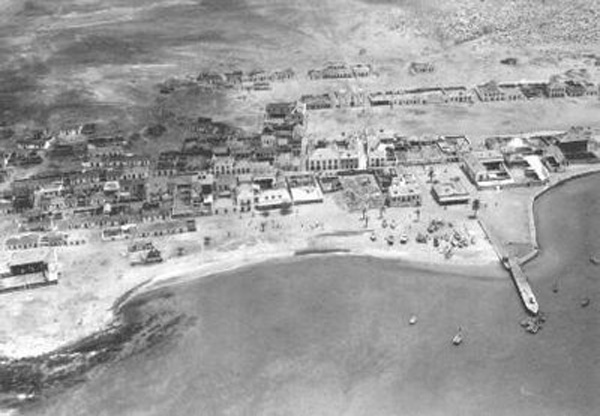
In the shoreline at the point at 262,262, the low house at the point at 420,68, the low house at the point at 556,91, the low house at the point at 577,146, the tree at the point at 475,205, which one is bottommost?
the shoreline at the point at 262,262

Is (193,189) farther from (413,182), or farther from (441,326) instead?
(441,326)

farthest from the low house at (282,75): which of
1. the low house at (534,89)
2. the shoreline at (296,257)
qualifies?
the shoreline at (296,257)

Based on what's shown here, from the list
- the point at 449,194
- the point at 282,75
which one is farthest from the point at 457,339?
the point at 282,75

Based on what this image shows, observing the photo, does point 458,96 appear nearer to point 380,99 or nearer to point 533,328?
point 380,99

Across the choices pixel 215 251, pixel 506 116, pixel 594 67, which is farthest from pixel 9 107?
pixel 594 67

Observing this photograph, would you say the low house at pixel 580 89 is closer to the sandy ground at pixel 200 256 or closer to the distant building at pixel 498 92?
the distant building at pixel 498 92
